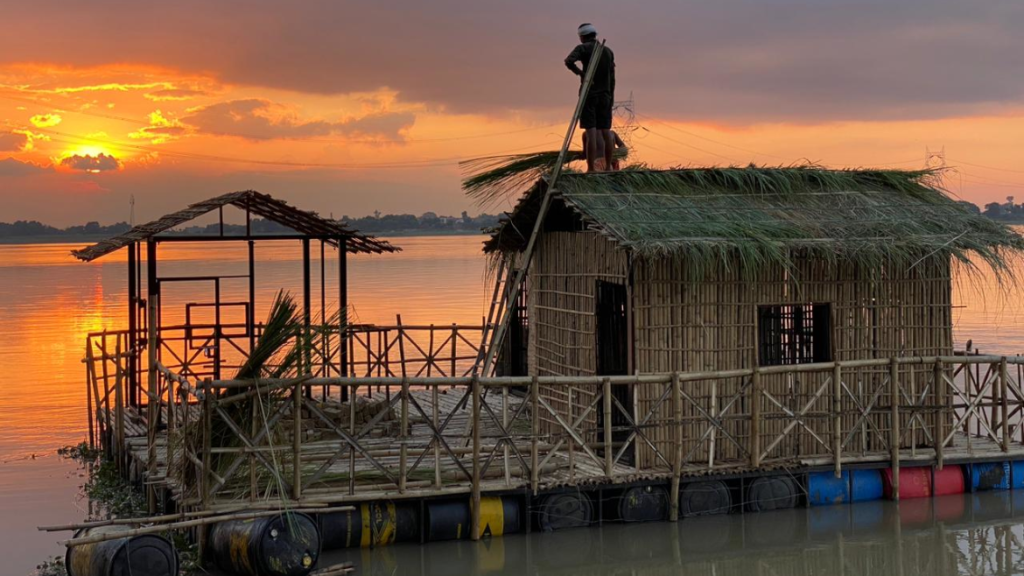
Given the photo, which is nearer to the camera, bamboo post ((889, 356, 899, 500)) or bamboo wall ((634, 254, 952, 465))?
bamboo wall ((634, 254, 952, 465))

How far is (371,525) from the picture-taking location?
10883mm

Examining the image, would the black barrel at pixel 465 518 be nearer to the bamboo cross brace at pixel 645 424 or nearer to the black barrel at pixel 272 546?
the bamboo cross brace at pixel 645 424

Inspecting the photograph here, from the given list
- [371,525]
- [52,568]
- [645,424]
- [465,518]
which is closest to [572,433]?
[645,424]

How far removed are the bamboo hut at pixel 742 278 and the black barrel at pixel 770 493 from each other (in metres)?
0.34

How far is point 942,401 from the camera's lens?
12.7 metres

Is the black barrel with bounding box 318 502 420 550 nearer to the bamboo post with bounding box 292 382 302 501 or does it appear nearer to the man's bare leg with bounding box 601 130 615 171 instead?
the bamboo post with bounding box 292 382 302 501

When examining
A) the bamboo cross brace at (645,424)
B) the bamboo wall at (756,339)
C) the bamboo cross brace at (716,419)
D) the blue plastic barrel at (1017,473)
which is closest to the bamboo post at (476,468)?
the bamboo cross brace at (645,424)

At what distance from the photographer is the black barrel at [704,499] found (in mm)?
12039

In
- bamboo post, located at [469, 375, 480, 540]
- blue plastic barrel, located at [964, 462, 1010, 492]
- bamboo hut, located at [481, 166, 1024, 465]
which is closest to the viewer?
bamboo post, located at [469, 375, 480, 540]

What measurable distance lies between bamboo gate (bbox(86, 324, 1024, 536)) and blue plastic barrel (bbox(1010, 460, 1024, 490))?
8.7 inches

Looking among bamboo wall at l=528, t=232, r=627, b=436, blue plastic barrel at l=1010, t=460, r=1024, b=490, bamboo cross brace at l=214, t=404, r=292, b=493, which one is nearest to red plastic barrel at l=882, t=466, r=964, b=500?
blue plastic barrel at l=1010, t=460, r=1024, b=490

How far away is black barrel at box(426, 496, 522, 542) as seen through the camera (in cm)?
1109

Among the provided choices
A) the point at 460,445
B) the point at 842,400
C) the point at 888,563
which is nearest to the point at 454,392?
the point at 460,445

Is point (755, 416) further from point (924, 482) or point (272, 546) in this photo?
point (272, 546)
